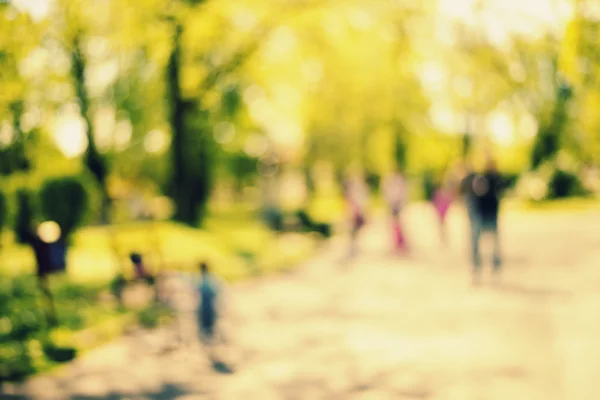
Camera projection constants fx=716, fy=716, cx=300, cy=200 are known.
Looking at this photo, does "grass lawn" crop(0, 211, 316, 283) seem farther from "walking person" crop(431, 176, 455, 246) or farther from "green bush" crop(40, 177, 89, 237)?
"walking person" crop(431, 176, 455, 246)

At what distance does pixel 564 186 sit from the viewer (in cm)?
3309

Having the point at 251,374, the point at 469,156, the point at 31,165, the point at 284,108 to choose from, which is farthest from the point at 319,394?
the point at 469,156

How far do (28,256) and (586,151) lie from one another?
28.4 metres

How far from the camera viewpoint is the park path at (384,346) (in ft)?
21.6

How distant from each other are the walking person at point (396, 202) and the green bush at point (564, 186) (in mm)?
18099

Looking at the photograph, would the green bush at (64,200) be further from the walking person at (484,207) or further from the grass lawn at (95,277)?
the walking person at (484,207)

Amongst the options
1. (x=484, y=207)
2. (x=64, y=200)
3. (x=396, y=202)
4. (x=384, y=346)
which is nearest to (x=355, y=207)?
(x=396, y=202)

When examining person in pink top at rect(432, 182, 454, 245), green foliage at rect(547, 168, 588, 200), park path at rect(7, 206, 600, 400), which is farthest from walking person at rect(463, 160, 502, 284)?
green foliage at rect(547, 168, 588, 200)

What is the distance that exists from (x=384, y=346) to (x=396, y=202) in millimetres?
9333

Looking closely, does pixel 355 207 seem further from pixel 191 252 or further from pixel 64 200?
pixel 64 200

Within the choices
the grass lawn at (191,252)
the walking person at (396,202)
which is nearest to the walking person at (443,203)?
the walking person at (396,202)

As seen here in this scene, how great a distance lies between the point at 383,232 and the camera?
2409cm

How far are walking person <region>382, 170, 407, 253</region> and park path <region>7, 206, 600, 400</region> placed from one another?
3.01 m

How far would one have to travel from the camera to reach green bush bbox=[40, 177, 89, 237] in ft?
57.5
